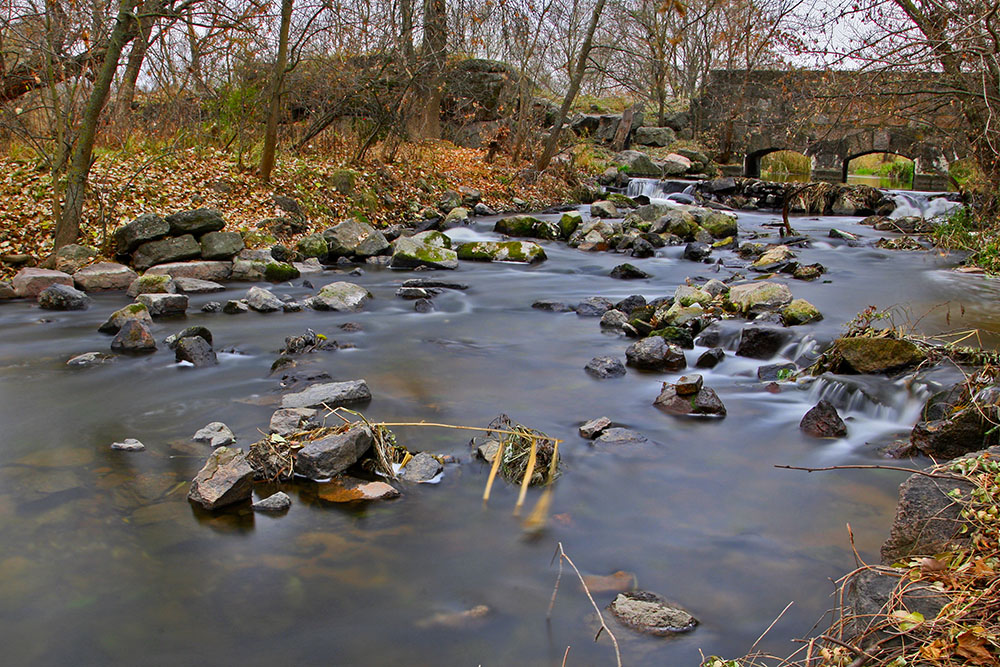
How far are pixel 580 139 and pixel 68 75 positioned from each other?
17.9m

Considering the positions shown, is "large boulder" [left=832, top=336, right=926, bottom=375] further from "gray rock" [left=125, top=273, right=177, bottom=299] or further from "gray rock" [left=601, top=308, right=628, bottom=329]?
"gray rock" [left=125, top=273, right=177, bottom=299]

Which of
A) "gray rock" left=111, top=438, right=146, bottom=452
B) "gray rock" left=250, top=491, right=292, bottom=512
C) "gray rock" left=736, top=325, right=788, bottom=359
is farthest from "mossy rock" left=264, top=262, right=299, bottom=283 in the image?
"gray rock" left=250, top=491, right=292, bottom=512

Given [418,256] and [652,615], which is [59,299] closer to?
[418,256]

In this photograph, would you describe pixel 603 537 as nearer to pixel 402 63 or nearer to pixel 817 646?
pixel 817 646

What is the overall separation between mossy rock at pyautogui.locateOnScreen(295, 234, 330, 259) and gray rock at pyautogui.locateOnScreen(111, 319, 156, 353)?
5.26 metres

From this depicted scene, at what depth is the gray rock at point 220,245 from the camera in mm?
11305

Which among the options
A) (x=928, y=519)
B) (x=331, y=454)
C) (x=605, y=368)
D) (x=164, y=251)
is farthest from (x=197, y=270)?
(x=928, y=519)

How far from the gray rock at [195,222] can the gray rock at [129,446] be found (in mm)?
6969

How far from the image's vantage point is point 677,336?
752 cm

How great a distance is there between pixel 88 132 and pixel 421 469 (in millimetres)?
8490

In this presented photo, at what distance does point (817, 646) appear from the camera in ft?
9.59

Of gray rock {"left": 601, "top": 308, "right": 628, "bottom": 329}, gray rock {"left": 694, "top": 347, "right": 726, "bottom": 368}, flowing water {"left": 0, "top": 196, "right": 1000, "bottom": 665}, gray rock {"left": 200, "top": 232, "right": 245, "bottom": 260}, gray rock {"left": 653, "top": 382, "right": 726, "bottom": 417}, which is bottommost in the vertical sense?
flowing water {"left": 0, "top": 196, "right": 1000, "bottom": 665}

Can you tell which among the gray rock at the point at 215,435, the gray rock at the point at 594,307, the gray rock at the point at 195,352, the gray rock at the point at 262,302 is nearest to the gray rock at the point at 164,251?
the gray rock at the point at 262,302

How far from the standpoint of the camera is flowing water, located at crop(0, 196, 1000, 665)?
3.19 m
